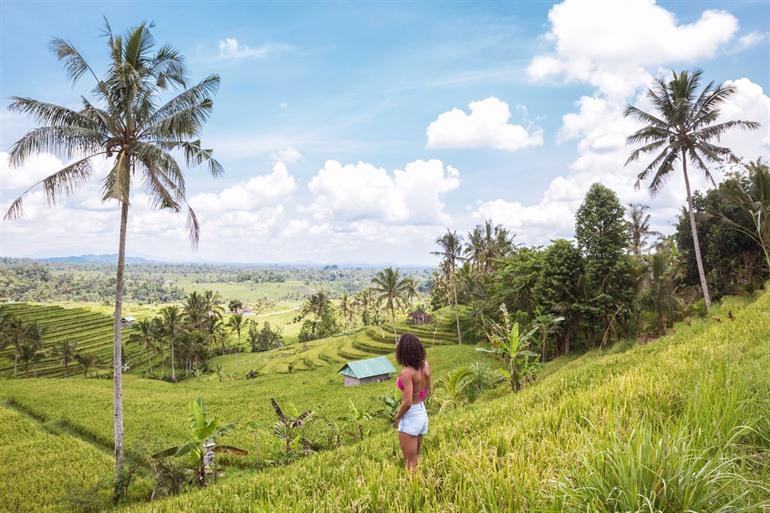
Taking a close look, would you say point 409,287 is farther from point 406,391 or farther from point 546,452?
point 546,452

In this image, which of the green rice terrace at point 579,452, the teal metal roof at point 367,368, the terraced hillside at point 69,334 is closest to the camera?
the green rice terrace at point 579,452

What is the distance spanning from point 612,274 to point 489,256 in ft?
69.9

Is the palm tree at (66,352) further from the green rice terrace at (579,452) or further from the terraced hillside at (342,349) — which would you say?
the green rice terrace at (579,452)

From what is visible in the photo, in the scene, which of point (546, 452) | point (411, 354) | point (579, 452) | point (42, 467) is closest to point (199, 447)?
point (411, 354)

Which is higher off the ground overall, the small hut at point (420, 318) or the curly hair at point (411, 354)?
the curly hair at point (411, 354)

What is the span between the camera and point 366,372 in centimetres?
3988

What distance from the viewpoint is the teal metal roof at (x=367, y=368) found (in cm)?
3949

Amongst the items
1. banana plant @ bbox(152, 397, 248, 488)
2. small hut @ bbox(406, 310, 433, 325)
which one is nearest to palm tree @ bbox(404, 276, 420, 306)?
small hut @ bbox(406, 310, 433, 325)

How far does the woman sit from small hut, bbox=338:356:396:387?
3578 cm

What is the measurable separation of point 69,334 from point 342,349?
56394 millimetres

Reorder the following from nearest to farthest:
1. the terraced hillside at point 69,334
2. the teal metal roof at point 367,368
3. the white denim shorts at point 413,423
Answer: the white denim shorts at point 413,423
the teal metal roof at point 367,368
the terraced hillside at point 69,334

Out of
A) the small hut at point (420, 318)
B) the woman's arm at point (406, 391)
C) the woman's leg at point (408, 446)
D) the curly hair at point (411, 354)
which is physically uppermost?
the curly hair at point (411, 354)

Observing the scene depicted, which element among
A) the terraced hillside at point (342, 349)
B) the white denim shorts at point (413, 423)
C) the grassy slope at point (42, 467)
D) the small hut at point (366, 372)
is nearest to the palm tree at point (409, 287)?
the terraced hillside at point (342, 349)

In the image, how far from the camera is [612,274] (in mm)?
28297
